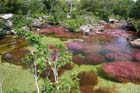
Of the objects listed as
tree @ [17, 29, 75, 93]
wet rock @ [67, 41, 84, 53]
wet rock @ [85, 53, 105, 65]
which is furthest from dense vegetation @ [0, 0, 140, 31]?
tree @ [17, 29, 75, 93]

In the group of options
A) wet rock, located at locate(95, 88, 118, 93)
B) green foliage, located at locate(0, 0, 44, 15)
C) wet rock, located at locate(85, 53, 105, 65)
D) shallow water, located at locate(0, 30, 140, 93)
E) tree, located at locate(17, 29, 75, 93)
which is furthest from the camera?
green foliage, located at locate(0, 0, 44, 15)

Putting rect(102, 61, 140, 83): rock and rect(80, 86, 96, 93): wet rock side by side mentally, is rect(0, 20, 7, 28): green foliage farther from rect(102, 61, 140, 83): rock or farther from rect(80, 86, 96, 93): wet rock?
rect(80, 86, 96, 93): wet rock

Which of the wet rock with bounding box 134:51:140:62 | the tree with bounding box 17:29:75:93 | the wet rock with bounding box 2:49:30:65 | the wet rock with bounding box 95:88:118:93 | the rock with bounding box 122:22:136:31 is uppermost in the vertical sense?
the tree with bounding box 17:29:75:93

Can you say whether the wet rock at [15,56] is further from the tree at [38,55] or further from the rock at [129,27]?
the rock at [129,27]

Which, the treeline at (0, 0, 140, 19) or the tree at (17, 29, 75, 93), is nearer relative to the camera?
the tree at (17, 29, 75, 93)

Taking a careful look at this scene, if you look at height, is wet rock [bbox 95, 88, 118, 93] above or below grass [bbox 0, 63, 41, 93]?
below

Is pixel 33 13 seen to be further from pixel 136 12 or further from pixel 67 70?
pixel 67 70

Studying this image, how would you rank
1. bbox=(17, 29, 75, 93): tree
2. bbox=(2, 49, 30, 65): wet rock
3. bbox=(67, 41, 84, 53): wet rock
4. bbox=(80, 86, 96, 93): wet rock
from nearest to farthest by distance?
bbox=(17, 29, 75, 93): tree < bbox=(80, 86, 96, 93): wet rock < bbox=(2, 49, 30, 65): wet rock < bbox=(67, 41, 84, 53): wet rock
